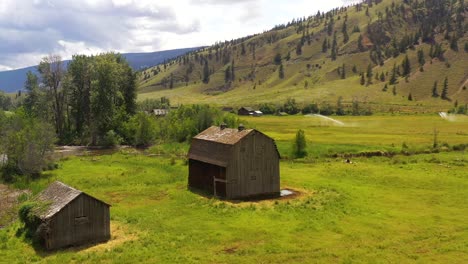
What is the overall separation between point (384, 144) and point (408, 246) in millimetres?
55440

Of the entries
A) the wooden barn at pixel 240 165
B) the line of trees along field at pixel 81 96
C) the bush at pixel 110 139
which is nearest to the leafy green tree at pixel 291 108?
the line of trees along field at pixel 81 96

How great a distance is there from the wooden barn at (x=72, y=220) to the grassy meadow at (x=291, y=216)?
42.2 inches

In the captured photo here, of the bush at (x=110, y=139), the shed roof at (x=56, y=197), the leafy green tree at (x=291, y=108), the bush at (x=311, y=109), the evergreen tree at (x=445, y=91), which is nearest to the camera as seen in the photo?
the shed roof at (x=56, y=197)

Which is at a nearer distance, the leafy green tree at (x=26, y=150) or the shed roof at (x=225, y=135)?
the shed roof at (x=225, y=135)

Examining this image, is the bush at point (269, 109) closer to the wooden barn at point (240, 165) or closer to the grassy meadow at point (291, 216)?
the grassy meadow at point (291, 216)

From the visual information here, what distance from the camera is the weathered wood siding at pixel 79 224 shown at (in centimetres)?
3092

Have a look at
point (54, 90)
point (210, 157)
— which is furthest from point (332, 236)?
point (54, 90)

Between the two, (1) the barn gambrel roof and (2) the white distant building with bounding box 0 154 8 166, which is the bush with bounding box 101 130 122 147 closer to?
(2) the white distant building with bounding box 0 154 8 166

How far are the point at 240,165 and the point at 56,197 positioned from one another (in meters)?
18.5

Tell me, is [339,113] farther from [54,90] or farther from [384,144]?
[54,90]

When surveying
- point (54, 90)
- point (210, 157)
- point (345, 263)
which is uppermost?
point (54, 90)

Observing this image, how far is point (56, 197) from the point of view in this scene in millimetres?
33531

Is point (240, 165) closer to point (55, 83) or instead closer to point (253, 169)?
point (253, 169)

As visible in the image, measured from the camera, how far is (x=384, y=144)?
83875 millimetres
